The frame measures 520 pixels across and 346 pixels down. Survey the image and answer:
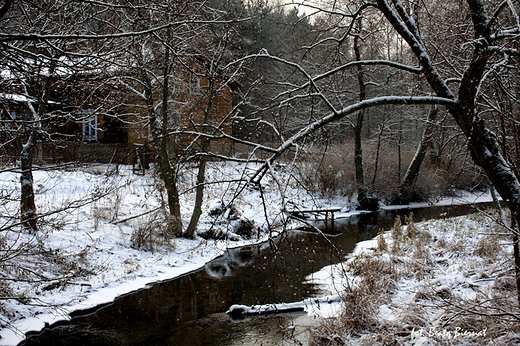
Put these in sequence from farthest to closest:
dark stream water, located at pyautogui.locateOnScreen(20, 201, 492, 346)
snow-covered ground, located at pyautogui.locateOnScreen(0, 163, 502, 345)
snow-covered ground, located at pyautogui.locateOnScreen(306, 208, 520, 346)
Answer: snow-covered ground, located at pyautogui.locateOnScreen(0, 163, 502, 345)
dark stream water, located at pyautogui.locateOnScreen(20, 201, 492, 346)
snow-covered ground, located at pyautogui.locateOnScreen(306, 208, 520, 346)

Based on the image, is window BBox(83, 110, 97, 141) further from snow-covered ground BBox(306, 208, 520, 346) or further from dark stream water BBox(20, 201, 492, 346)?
snow-covered ground BBox(306, 208, 520, 346)

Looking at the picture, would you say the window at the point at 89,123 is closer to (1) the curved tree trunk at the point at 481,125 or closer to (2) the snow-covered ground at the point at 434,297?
(2) the snow-covered ground at the point at 434,297

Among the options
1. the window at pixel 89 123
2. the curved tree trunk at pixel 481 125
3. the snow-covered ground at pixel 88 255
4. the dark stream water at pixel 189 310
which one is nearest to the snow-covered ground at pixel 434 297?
the curved tree trunk at pixel 481 125

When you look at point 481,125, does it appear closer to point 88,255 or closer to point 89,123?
point 88,255

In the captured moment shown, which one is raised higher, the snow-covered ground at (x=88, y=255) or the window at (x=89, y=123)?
the window at (x=89, y=123)

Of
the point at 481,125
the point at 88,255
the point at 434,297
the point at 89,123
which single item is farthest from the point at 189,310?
the point at 89,123

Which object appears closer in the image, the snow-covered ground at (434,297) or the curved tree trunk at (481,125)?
the curved tree trunk at (481,125)

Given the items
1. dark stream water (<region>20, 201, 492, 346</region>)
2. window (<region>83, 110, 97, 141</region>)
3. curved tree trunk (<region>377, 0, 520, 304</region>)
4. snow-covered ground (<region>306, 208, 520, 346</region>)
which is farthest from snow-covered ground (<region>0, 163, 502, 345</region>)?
curved tree trunk (<region>377, 0, 520, 304</region>)

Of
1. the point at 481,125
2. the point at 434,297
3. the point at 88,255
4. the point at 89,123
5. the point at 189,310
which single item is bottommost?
the point at 189,310

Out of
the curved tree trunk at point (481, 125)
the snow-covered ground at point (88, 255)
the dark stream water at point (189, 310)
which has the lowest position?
the dark stream water at point (189, 310)

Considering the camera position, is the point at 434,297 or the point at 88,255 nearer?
the point at 434,297

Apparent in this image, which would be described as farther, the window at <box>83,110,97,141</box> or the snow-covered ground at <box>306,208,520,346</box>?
the window at <box>83,110,97,141</box>

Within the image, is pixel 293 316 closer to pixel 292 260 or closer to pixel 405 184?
pixel 292 260

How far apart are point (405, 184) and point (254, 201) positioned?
9146 millimetres
